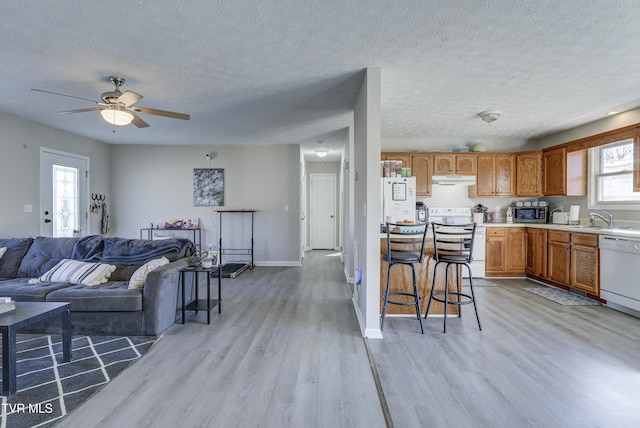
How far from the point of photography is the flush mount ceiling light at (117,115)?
3027 mm

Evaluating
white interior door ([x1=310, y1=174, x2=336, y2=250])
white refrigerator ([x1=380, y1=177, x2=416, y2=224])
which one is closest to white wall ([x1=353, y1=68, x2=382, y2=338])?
white refrigerator ([x1=380, y1=177, x2=416, y2=224])

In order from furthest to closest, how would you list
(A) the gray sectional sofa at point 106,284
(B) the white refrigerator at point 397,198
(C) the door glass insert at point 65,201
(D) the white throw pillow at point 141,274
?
(C) the door glass insert at point 65,201, (B) the white refrigerator at point 397,198, (D) the white throw pillow at point 141,274, (A) the gray sectional sofa at point 106,284

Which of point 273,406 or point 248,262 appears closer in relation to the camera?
point 273,406

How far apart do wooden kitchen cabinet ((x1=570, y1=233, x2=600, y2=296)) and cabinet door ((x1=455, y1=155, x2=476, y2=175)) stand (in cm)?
179

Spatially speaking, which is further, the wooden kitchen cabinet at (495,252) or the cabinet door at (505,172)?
the cabinet door at (505,172)

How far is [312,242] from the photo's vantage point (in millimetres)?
9133

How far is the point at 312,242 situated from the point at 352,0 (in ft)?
24.5

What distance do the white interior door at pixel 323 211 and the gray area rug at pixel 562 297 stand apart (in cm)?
520

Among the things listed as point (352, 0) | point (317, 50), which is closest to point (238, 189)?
point (317, 50)

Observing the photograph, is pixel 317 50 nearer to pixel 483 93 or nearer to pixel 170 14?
pixel 170 14

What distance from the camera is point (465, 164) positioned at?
5.62m

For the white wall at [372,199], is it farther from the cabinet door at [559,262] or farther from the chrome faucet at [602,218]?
the chrome faucet at [602,218]

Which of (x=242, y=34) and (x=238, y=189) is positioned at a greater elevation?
(x=242, y=34)

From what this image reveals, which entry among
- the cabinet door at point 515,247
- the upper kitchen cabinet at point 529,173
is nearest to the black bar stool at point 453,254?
the cabinet door at point 515,247
